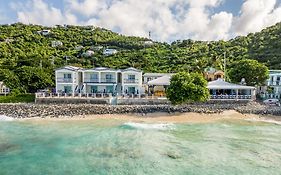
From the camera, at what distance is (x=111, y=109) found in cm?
3812

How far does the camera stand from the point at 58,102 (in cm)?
4225

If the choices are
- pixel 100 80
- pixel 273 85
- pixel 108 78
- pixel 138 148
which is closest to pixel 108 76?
pixel 108 78

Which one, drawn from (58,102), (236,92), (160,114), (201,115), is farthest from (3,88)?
(236,92)

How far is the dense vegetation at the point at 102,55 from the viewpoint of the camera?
187 ft

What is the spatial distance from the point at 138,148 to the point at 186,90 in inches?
596

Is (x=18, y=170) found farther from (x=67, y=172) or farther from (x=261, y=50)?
(x=261, y=50)

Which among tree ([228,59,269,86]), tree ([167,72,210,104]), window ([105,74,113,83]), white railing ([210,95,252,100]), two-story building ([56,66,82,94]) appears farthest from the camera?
window ([105,74,113,83])

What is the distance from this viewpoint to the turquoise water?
62.4 feet

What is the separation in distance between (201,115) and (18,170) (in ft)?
76.0

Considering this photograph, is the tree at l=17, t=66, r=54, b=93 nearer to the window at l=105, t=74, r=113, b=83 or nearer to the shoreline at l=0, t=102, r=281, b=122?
the window at l=105, t=74, r=113, b=83

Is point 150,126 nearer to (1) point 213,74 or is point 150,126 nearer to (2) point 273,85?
(1) point 213,74

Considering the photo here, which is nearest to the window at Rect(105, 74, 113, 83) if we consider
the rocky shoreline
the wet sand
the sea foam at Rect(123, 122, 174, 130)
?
the rocky shoreline

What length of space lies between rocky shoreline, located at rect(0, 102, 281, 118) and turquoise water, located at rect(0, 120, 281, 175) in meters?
4.02

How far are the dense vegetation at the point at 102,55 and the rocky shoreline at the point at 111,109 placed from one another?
12705 mm
